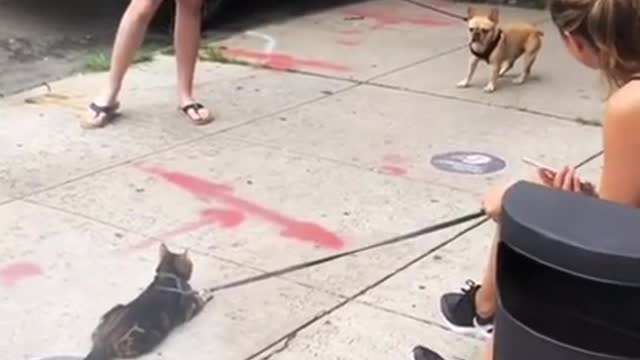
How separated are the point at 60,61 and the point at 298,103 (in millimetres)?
1817

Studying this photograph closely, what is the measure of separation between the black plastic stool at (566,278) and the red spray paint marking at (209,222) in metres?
2.12

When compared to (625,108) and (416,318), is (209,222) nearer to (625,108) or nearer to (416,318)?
(416,318)

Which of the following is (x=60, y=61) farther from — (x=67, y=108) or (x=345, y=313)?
(x=345, y=313)

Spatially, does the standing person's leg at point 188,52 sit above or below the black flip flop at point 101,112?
above

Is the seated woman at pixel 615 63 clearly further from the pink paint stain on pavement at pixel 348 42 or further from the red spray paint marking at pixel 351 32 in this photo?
the red spray paint marking at pixel 351 32

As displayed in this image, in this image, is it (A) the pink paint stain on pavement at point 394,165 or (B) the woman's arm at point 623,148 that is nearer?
(B) the woman's arm at point 623,148

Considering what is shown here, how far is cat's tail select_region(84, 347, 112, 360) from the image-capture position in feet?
10.5

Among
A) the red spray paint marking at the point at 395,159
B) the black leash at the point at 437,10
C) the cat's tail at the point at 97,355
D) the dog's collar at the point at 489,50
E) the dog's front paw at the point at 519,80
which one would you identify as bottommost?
the black leash at the point at 437,10

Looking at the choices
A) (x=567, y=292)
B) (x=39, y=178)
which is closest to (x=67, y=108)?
(x=39, y=178)

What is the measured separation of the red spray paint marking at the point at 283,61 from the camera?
6617 mm

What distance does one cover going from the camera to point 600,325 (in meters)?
1.94

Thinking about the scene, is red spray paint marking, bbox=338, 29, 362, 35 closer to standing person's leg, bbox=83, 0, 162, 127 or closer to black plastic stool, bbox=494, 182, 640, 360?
standing person's leg, bbox=83, 0, 162, 127

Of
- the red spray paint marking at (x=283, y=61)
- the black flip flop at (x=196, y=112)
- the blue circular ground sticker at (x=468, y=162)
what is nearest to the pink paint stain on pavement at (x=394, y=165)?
the blue circular ground sticker at (x=468, y=162)

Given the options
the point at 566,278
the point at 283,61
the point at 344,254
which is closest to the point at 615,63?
the point at 566,278
